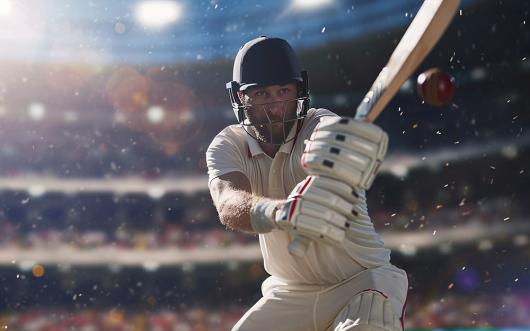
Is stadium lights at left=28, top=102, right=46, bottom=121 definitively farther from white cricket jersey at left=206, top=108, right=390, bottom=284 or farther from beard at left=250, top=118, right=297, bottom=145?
beard at left=250, top=118, right=297, bottom=145

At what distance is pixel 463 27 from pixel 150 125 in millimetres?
4561

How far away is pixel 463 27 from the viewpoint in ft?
27.0

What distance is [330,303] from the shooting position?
2199 mm

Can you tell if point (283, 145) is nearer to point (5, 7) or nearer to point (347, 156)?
point (347, 156)

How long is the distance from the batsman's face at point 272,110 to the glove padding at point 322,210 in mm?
805

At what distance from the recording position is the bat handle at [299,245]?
1.52 metres

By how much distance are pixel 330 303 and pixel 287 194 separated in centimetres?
40

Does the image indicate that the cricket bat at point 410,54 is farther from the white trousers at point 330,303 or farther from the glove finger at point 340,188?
the white trousers at point 330,303

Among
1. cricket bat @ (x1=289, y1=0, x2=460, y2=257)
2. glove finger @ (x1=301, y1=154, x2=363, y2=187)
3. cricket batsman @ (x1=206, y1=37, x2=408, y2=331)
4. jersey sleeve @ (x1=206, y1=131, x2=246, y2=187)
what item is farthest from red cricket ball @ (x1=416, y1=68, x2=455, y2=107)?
jersey sleeve @ (x1=206, y1=131, x2=246, y2=187)

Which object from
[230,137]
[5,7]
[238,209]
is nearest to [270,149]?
[230,137]

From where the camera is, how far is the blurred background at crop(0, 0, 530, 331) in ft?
27.2

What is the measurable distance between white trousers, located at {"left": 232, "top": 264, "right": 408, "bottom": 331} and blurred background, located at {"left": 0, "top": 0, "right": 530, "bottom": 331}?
590 centimetres

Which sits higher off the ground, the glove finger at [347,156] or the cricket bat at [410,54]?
the cricket bat at [410,54]

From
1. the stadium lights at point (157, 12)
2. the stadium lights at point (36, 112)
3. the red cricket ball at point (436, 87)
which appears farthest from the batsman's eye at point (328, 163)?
the stadium lights at point (157, 12)
